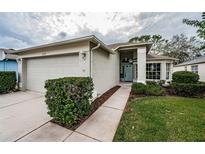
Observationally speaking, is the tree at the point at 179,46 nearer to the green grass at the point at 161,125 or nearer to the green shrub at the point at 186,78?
the green shrub at the point at 186,78

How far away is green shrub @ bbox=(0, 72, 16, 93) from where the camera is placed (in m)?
8.56

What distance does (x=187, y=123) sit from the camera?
3.85 meters

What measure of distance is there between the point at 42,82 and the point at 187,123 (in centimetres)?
Result: 864

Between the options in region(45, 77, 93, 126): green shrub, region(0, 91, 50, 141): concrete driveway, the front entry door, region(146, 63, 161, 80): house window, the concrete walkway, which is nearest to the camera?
the concrete walkway

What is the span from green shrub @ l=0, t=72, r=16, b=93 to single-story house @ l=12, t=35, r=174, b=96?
1.97 feet

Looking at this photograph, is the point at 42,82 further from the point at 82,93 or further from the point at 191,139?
the point at 191,139

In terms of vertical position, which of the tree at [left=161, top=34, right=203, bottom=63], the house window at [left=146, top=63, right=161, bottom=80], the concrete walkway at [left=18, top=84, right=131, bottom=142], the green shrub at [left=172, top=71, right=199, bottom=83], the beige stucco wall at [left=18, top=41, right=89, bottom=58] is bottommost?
the concrete walkway at [left=18, top=84, right=131, bottom=142]

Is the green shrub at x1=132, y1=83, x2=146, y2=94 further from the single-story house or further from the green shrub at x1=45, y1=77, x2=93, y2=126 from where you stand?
the green shrub at x1=45, y1=77, x2=93, y2=126

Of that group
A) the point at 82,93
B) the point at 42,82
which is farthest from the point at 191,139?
the point at 42,82

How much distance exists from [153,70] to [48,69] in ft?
31.4

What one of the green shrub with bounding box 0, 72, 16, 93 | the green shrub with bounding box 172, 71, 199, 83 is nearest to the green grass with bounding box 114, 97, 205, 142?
the green shrub with bounding box 172, 71, 199, 83

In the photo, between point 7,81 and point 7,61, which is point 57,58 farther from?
point 7,61
